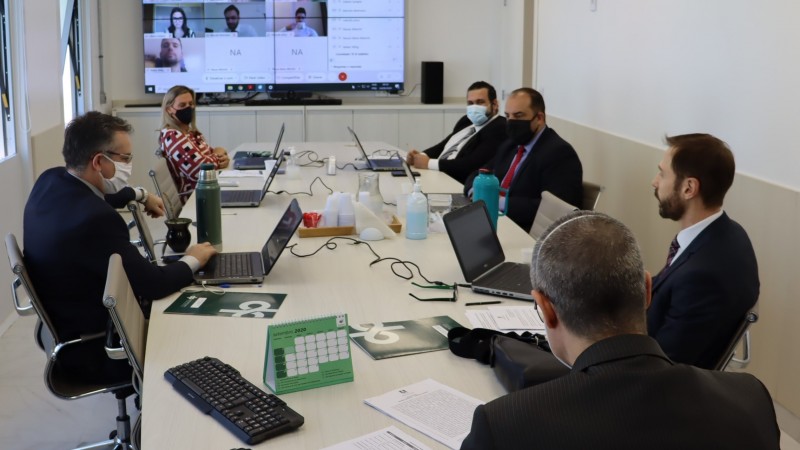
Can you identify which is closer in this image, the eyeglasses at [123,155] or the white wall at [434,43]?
the eyeglasses at [123,155]

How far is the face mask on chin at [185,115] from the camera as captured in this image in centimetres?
548

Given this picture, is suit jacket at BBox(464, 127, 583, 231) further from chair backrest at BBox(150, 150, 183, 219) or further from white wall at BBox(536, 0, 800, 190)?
chair backrest at BBox(150, 150, 183, 219)

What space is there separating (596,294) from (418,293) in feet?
4.65

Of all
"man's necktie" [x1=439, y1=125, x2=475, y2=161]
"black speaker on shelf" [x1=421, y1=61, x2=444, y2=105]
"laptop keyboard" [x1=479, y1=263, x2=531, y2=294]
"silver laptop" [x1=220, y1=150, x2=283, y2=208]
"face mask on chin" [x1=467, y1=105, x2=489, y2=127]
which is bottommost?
"laptop keyboard" [x1=479, y1=263, x2=531, y2=294]

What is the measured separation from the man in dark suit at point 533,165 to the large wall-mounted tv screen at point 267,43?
4.06m

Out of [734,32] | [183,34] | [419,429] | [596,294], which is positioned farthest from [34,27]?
[596,294]

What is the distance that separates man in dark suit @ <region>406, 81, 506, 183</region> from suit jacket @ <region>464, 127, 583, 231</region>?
853mm

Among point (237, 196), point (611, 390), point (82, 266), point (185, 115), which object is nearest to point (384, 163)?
point (185, 115)

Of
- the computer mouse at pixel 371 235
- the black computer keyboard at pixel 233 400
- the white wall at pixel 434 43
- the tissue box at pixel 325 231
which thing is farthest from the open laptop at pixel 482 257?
the white wall at pixel 434 43

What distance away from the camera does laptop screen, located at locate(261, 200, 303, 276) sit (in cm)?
295

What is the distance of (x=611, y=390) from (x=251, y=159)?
493 centimetres

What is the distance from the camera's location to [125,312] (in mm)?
2398

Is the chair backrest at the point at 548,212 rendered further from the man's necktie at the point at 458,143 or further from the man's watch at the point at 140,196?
the man's necktie at the point at 458,143

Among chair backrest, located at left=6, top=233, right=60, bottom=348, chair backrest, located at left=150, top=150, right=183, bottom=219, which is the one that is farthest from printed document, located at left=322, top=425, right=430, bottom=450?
chair backrest, located at left=150, top=150, right=183, bottom=219
